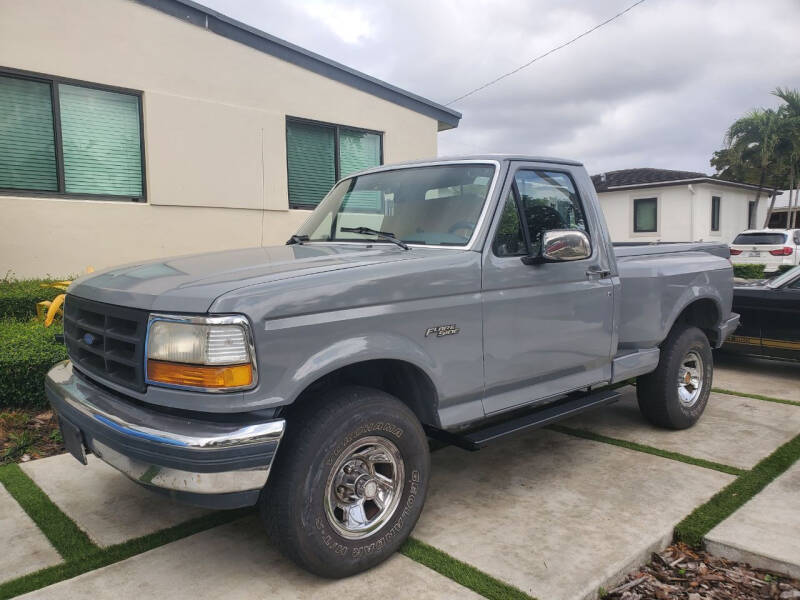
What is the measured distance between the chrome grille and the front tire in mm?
725

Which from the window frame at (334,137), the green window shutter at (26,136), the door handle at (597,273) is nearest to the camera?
the door handle at (597,273)

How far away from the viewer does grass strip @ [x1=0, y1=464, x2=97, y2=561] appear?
10.3ft

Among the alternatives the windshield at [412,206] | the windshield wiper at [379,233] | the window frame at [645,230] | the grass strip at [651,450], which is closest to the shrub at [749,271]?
the window frame at [645,230]

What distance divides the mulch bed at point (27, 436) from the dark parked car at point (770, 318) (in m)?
6.62

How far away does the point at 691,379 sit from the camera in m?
5.04

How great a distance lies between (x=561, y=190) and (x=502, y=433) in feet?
5.58

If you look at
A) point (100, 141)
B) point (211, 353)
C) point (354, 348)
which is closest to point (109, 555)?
point (211, 353)

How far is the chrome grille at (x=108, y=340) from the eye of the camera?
Result: 265 cm

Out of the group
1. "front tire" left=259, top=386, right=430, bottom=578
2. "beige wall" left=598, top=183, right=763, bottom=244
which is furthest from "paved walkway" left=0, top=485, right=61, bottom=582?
"beige wall" left=598, top=183, right=763, bottom=244

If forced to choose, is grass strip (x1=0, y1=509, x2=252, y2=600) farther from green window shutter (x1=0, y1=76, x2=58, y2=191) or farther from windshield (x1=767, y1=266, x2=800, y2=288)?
windshield (x1=767, y1=266, x2=800, y2=288)

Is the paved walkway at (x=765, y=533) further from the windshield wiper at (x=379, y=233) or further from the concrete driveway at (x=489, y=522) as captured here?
the windshield wiper at (x=379, y=233)

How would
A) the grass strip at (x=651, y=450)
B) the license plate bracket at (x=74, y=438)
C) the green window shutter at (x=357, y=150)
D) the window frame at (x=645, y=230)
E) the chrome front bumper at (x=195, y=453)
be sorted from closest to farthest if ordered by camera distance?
1. the chrome front bumper at (x=195, y=453)
2. the license plate bracket at (x=74, y=438)
3. the grass strip at (x=651, y=450)
4. the green window shutter at (x=357, y=150)
5. the window frame at (x=645, y=230)

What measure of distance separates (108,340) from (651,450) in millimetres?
3658

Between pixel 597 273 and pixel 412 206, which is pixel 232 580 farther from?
pixel 597 273
